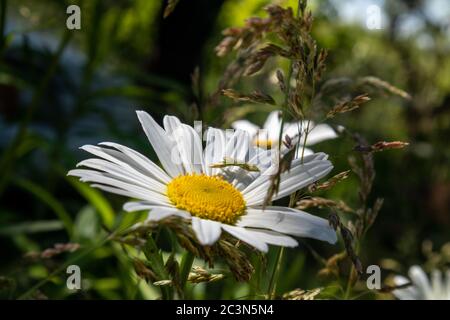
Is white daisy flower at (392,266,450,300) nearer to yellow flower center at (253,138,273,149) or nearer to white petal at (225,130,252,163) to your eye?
yellow flower center at (253,138,273,149)

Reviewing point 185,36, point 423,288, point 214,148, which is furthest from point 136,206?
point 185,36

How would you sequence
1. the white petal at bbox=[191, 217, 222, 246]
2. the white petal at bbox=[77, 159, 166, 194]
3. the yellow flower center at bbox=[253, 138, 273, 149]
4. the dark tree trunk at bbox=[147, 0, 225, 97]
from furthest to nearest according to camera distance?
the dark tree trunk at bbox=[147, 0, 225, 97] → the yellow flower center at bbox=[253, 138, 273, 149] → the white petal at bbox=[77, 159, 166, 194] → the white petal at bbox=[191, 217, 222, 246]

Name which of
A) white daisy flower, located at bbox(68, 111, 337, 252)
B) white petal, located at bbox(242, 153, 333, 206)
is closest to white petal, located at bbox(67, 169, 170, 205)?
white daisy flower, located at bbox(68, 111, 337, 252)

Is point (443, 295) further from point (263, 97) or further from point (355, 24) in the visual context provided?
point (355, 24)

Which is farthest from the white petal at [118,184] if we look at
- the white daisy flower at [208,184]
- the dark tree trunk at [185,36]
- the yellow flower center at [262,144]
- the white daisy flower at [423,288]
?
the dark tree trunk at [185,36]

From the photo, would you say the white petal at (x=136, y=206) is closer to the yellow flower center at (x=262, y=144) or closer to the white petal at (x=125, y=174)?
the white petal at (x=125, y=174)

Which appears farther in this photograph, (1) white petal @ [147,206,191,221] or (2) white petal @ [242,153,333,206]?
(2) white petal @ [242,153,333,206]

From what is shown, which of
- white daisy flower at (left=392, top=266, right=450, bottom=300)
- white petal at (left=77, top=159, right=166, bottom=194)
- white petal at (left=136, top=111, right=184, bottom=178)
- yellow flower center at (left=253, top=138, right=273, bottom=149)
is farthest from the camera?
white daisy flower at (left=392, top=266, right=450, bottom=300)
